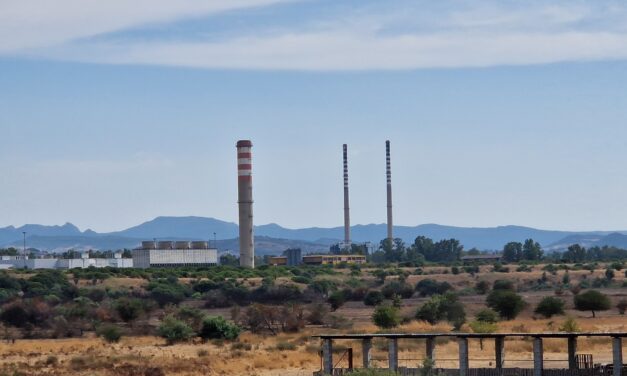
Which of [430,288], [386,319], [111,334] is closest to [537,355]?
[386,319]

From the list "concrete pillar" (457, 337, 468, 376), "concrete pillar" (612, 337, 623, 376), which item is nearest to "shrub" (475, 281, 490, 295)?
"concrete pillar" (457, 337, 468, 376)

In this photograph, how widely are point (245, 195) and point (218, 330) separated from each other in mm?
93527

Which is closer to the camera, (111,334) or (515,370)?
(515,370)

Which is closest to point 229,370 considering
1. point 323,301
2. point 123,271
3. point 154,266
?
point 323,301

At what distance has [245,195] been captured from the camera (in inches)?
6235

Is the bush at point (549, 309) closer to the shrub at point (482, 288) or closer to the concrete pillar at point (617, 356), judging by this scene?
the shrub at point (482, 288)

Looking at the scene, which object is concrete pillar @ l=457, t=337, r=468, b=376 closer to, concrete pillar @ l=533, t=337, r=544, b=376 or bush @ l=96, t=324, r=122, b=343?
concrete pillar @ l=533, t=337, r=544, b=376

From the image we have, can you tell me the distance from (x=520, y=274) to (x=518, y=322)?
70.7m

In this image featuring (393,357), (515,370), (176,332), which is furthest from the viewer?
(176,332)

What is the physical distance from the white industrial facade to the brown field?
110 meters

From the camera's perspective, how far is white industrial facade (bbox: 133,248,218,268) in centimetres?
18188

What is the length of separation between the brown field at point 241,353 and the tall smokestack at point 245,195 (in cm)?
8490

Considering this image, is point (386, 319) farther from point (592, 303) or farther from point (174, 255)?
point (174, 255)

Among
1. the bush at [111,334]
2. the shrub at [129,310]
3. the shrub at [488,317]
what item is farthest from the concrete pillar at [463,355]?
the shrub at [129,310]
